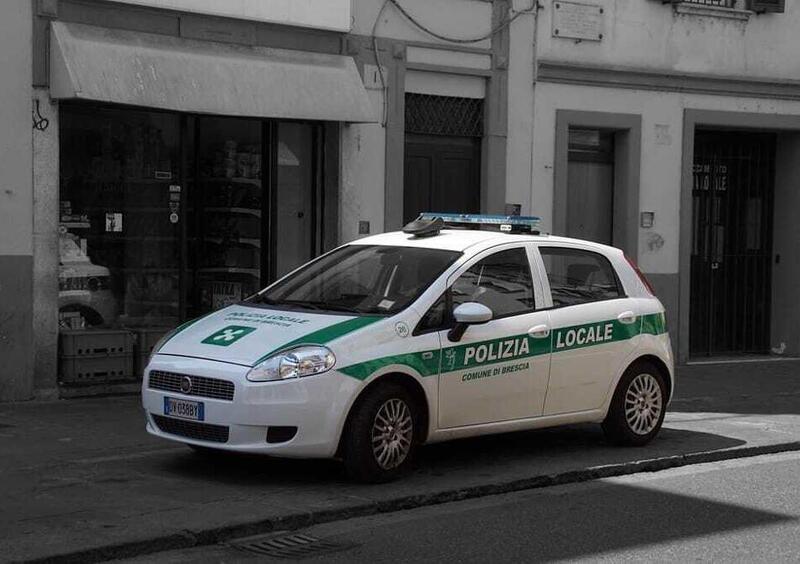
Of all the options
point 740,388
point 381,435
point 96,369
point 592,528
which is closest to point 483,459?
point 381,435

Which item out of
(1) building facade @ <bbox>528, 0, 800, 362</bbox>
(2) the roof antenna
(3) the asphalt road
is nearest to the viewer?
(3) the asphalt road

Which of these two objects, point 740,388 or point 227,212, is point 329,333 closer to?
point 227,212

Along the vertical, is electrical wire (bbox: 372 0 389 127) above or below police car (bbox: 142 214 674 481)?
above

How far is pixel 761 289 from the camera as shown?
793 inches

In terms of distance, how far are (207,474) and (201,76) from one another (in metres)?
5.68

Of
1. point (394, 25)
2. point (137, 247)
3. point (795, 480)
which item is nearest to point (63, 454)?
point (137, 247)

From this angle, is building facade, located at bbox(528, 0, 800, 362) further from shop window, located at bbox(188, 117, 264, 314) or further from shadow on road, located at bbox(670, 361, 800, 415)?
shop window, located at bbox(188, 117, 264, 314)

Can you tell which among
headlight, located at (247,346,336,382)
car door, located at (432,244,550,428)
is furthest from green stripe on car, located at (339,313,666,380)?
headlight, located at (247,346,336,382)

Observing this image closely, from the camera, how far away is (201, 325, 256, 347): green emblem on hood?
30.5ft

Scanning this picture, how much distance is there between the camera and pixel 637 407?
11.2 m

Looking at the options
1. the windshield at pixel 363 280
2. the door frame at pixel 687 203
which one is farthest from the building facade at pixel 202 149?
the windshield at pixel 363 280

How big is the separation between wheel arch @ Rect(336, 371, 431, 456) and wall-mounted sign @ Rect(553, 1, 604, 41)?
9206 millimetres

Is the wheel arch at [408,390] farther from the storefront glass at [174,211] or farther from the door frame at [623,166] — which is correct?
the door frame at [623,166]

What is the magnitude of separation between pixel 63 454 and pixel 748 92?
40.5ft
